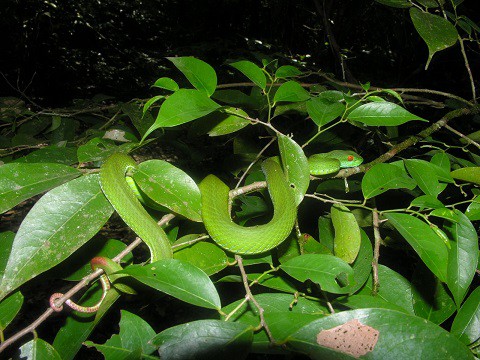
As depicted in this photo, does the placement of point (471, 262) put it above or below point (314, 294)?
above

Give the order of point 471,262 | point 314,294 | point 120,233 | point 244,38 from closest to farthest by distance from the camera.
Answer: point 471,262, point 314,294, point 120,233, point 244,38

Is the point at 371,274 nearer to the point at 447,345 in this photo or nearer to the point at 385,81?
the point at 447,345

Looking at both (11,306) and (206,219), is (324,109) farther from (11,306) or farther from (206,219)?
(11,306)

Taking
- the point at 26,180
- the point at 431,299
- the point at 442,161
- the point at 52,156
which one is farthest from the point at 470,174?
the point at 52,156

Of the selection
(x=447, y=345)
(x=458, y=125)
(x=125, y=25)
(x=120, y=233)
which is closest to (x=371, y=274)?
(x=447, y=345)

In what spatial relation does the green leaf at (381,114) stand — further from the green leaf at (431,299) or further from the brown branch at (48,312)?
the brown branch at (48,312)

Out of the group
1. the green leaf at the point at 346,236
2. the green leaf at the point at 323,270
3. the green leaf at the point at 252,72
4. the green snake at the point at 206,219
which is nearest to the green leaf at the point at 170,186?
the green snake at the point at 206,219

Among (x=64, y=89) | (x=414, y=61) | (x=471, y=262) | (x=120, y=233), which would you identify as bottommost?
(x=120, y=233)

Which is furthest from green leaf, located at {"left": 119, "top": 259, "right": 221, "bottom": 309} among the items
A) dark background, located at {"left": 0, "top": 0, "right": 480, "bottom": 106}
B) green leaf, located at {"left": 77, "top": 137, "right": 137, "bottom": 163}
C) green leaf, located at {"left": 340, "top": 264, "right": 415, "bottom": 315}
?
dark background, located at {"left": 0, "top": 0, "right": 480, "bottom": 106}
